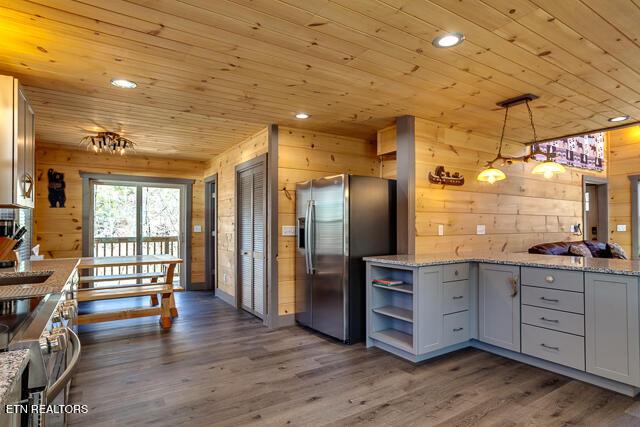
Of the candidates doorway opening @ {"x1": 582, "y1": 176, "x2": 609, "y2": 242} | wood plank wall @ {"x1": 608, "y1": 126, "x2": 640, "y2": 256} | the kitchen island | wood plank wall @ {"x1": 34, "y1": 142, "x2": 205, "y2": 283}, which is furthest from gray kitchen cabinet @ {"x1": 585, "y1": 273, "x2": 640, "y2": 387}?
wood plank wall @ {"x1": 34, "y1": 142, "x2": 205, "y2": 283}

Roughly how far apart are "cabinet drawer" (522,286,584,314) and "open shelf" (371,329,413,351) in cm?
103

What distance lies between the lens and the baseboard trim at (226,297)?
17.6 ft

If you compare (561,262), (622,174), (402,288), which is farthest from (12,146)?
(622,174)

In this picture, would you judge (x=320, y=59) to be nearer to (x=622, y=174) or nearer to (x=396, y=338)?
(x=396, y=338)

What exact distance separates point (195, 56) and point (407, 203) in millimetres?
2408

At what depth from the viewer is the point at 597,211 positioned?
6.50 m

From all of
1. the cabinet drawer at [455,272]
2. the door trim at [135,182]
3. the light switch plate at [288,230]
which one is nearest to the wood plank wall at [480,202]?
the cabinet drawer at [455,272]

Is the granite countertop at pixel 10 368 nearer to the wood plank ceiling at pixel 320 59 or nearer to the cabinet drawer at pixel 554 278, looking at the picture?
the wood plank ceiling at pixel 320 59

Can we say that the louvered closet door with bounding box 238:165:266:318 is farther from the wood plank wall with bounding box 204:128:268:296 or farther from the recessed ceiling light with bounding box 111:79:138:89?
the recessed ceiling light with bounding box 111:79:138:89

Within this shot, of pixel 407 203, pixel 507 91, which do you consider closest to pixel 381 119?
pixel 407 203

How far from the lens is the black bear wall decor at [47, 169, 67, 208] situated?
5.55m

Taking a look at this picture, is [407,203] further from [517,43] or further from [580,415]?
[580,415]

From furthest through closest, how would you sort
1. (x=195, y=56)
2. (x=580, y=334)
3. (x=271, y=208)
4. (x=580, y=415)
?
(x=271, y=208) → (x=580, y=334) → (x=195, y=56) → (x=580, y=415)

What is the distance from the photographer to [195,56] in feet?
8.22
